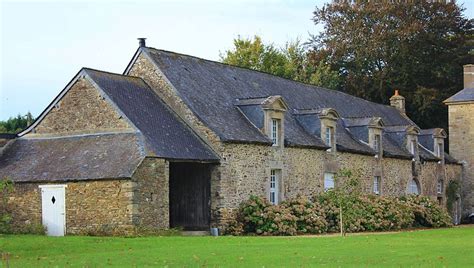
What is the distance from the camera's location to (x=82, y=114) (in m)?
29.6

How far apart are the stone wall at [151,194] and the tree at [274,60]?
29328mm

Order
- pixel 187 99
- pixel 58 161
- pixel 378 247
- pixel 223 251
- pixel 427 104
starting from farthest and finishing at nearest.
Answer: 1. pixel 427 104
2. pixel 187 99
3. pixel 58 161
4. pixel 378 247
5. pixel 223 251

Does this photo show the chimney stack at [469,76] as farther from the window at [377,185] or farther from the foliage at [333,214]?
the foliage at [333,214]

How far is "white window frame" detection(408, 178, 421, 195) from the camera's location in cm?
4380

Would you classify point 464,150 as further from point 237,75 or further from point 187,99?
point 187,99

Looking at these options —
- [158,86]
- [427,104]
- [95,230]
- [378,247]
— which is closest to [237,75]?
[158,86]

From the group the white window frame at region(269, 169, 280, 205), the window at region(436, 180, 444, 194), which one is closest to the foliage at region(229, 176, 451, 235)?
the white window frame at region(269, 169, 280, 205)

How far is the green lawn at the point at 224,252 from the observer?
669 inches

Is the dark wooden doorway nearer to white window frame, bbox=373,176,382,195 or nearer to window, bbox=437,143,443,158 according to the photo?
white window frame, bbox=373,176,382,195

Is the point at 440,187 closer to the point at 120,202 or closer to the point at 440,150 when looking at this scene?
the point at 440,150

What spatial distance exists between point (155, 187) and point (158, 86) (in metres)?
5.43

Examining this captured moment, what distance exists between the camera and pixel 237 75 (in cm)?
3669

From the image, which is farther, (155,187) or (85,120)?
(85,120)

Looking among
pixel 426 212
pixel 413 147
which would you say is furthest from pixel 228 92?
pixel 413 147
